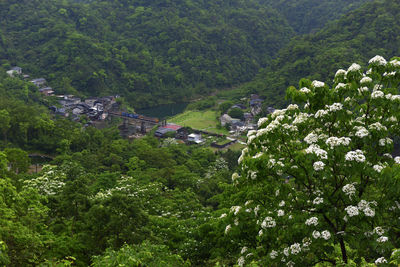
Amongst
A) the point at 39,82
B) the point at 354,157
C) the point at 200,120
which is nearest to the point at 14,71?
the point at 39,82

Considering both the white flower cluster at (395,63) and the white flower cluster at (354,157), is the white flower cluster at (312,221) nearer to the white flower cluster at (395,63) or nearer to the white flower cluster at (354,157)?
the white flower cluster at (354,157)

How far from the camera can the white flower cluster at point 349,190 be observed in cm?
661

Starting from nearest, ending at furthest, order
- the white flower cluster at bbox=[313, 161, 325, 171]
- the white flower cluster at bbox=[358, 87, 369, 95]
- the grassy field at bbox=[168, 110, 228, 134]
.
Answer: the white flower cluster at bbox=[313, 161, 325, 171], the white flower cluster at bbox=[358, 87, 369, 95], the grassy field at bbox=[168, 110, 228, 134]

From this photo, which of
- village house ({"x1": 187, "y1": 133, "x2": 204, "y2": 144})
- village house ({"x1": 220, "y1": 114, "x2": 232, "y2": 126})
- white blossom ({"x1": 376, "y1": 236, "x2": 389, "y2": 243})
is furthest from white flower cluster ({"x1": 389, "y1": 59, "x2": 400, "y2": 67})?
village house ({"x1": 220, "y1": 114, "x2": 232, "y2": 126})

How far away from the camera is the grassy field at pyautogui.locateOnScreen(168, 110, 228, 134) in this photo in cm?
5856

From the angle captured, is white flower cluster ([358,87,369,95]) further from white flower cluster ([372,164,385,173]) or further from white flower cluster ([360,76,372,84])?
white flower cluster ([372,164,385,173])

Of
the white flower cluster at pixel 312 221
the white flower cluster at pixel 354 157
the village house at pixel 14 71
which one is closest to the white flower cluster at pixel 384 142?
the white flower cluster at pixel 354 157

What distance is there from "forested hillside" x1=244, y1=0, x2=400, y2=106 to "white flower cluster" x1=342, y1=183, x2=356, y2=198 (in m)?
54.1

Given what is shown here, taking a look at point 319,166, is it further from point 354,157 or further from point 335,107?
point 335,107

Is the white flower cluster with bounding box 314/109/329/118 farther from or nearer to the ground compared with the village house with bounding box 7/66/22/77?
farther from the ground

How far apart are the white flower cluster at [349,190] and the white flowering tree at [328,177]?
0.02m

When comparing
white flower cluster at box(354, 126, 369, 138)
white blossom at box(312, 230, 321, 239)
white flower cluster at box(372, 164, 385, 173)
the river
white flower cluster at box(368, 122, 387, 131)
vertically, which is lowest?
the river

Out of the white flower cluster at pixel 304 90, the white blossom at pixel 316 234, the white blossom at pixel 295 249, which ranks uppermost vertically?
the white flower cluster at pixel 304 90

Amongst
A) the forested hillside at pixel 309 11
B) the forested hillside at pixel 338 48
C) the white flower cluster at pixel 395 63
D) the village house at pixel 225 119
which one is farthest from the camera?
the forested hillside at pixel 309 11
